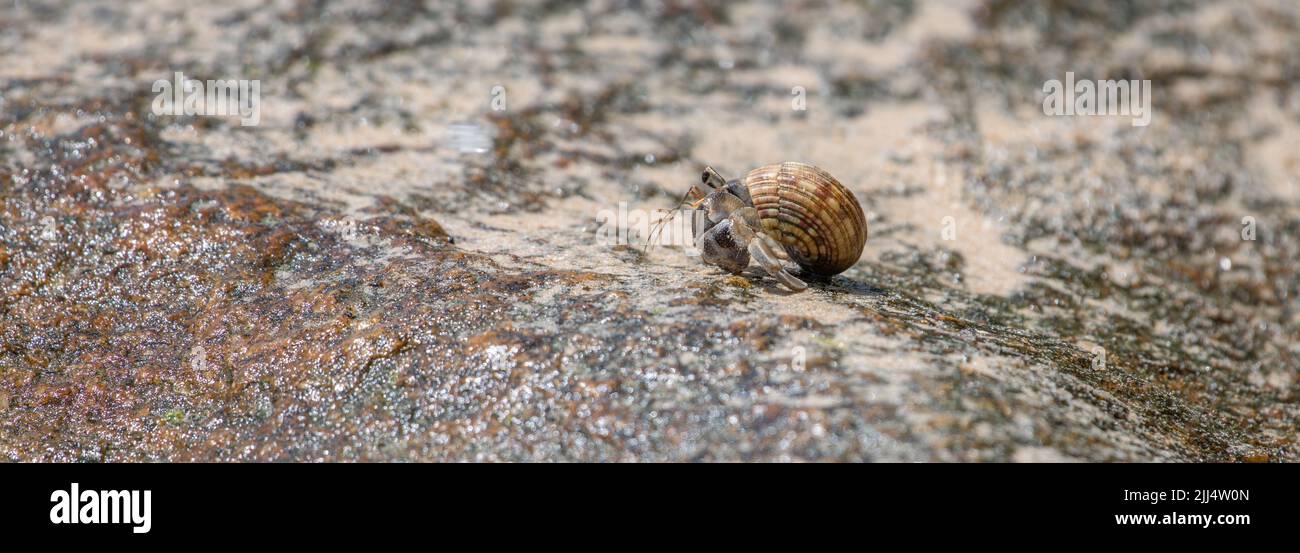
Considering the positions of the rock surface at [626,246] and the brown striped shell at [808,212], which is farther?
the brown striped shell at [808,212]

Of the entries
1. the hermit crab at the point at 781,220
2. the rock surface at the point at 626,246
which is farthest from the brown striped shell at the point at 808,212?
the rock surface at the point at 626,246

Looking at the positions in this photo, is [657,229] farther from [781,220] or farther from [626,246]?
[781,220]

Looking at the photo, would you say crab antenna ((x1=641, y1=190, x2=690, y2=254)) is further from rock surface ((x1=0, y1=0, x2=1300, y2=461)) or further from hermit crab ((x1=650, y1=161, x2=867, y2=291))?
hermit crab ((x1=650, y1=161, x2=867, y2=291))

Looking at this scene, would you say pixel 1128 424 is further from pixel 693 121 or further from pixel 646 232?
pixel 693 121

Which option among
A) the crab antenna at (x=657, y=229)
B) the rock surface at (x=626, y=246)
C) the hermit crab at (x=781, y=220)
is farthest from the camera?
the crab antenna at (x=657, y=229)

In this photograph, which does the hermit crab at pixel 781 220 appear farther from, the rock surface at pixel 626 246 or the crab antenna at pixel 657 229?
the crab antenna at pixel 657 229

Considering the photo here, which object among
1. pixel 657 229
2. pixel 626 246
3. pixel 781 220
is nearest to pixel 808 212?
pixel 781 220

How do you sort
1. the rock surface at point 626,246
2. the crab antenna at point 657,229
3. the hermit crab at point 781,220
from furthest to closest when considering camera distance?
the crab antenna at point 657,229 < the hermit crab at point 781,220 < the rock surface at point 626,246

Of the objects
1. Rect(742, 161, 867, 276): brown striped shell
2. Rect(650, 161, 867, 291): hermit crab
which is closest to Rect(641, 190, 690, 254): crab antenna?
Rect(650, 161, 867, 291): hermit crab
